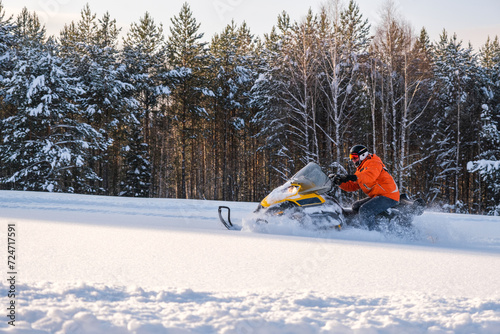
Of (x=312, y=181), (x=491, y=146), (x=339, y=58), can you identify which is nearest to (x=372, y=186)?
(x=312, y=181)

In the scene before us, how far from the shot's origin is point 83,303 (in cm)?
→ 261

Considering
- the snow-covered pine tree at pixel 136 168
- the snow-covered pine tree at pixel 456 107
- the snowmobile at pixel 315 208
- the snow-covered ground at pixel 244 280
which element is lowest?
the snow-covered ground at pixel 244 280

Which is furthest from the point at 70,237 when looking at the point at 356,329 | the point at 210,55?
the point at 210,55

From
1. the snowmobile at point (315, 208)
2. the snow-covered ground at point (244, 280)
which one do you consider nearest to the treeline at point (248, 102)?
the snowmobile at point (315, 208)

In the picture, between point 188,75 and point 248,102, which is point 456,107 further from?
point 188,75

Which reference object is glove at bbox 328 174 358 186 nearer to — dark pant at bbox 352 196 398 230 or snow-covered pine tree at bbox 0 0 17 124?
dark pant at bbox 352 196 398 230

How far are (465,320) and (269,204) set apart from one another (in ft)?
13.1

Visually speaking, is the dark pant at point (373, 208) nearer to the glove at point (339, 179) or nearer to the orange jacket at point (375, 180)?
the orange jacket at point (375, 180)

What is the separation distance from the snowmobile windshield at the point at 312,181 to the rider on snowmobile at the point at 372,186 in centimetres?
41

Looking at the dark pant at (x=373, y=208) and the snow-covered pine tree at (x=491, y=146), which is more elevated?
the snow-covered pine tree at (x=491, y=146)

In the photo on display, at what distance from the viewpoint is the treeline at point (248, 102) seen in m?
18.6

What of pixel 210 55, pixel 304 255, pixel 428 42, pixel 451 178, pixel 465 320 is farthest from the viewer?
pixel 428 42

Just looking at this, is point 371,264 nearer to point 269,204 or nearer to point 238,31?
point 269,204

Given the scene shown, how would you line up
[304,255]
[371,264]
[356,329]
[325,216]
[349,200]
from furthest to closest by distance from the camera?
[349,200], [325,216], [304,255], [371,264], [356,329]
